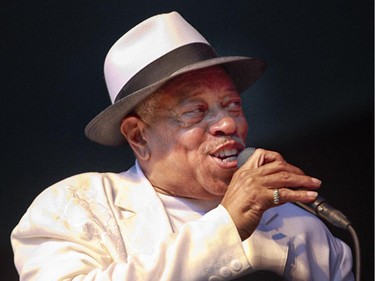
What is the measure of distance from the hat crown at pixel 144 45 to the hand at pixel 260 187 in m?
0.49

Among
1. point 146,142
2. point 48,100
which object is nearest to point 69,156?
point 48,100

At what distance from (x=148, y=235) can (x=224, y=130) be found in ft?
1.13

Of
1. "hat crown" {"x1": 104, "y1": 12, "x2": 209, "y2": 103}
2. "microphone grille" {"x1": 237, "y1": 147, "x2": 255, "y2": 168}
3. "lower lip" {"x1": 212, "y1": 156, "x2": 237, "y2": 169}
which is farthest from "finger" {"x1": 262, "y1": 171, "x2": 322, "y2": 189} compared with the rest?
"hat crown" {"x1": 104, "y1": 12, "x2": 209, "y2": 103}

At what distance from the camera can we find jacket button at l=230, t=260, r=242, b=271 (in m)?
1.83

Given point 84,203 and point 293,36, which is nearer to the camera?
point 84,203

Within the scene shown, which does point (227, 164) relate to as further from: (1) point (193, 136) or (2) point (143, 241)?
(2) point (143, 241)

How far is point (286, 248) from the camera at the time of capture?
204cm

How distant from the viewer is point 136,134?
224 centimetres

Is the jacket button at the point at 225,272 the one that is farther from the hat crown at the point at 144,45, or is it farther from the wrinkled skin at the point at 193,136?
the hat crown at the point at 144,45

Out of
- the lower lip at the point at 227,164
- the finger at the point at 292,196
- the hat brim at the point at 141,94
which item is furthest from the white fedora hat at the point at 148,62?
the finger at the point at 292,196

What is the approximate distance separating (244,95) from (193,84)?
19.0 inches

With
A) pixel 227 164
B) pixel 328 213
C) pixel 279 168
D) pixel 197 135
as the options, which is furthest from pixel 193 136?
pixel 328 213

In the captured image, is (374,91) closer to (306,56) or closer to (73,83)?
(306,56)

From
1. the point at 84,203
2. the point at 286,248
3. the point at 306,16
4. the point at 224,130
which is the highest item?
the point at 306,16
